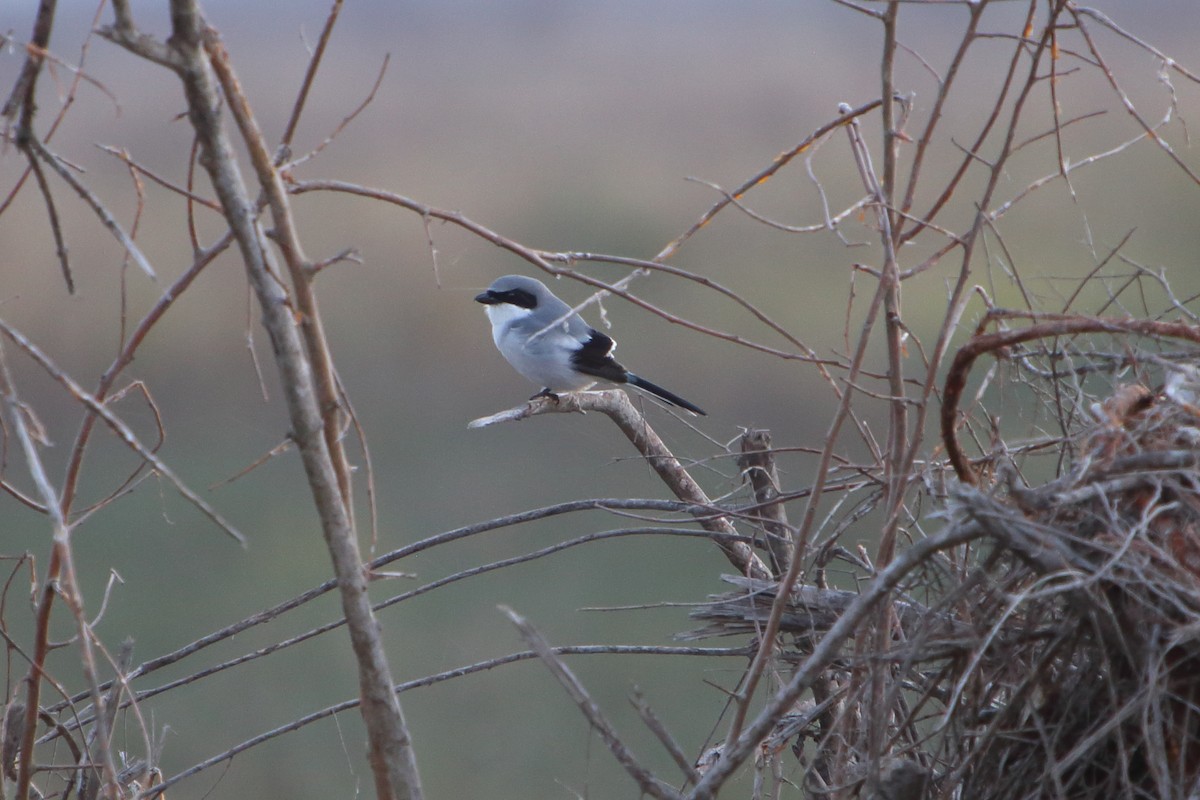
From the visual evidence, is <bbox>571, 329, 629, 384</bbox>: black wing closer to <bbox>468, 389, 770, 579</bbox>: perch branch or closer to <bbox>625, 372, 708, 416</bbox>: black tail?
<bbox>625, 372, 708, 416</bbox>: black tail

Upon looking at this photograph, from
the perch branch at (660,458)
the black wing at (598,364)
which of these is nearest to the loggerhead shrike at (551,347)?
the black wing at (598,364)

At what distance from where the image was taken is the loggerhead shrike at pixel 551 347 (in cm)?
557

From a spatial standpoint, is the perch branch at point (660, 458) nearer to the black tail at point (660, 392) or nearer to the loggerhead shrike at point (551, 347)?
the black tail at point (660, 392)

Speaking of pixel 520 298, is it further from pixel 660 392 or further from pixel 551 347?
pixel 660 392

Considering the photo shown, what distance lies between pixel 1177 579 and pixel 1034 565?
0.61 ft

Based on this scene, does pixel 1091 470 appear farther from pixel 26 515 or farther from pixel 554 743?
pixel 26 515

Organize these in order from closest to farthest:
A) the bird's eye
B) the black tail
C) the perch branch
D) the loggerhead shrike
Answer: the perch branch < the black tail < the loggerhead shrike < the bird's eye

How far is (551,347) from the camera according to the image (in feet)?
18.2

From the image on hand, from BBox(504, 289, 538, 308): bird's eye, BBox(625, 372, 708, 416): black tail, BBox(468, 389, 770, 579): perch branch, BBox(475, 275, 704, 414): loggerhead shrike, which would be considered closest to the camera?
BBox(468, 389, 770, 579): perch branch

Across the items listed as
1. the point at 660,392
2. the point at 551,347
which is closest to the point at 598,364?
the point at 551,347

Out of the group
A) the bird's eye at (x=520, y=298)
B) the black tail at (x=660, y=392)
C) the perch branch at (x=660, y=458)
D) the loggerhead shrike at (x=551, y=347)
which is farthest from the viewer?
the bird's eye at (x=520, y=298)

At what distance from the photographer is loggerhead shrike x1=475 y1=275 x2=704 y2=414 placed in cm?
557

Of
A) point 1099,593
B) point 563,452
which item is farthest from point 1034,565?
point 563,452

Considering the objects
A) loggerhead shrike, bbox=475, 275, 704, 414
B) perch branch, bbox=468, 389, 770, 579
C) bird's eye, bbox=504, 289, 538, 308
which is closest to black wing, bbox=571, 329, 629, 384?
loggerhead shrike, bbox=475, 275, 704, 414
